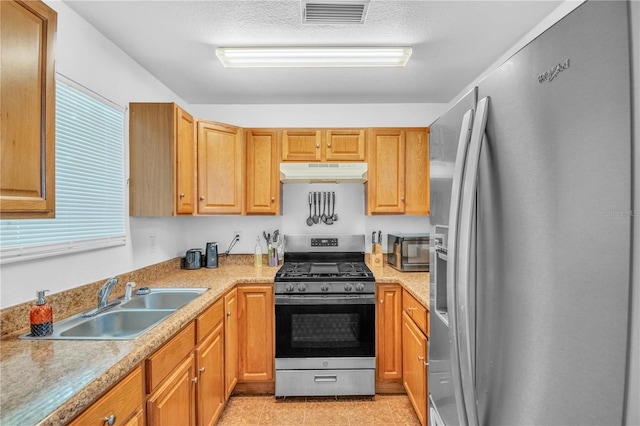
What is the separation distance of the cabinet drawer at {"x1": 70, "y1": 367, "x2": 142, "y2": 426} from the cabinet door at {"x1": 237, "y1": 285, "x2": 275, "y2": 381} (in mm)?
1359

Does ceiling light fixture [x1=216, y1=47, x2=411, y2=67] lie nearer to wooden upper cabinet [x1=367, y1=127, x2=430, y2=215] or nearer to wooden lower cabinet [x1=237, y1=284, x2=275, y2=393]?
wooden upper cabinet [x1=367, y1=127, x2=430, y2=215]

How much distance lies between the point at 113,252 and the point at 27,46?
143 cm

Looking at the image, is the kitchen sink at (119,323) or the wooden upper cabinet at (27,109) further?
the kitchen sink at (119,323)

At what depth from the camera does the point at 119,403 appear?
1.15 m

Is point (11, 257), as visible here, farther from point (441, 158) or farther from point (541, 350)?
point (541, 350)

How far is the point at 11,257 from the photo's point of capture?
56.5 inches

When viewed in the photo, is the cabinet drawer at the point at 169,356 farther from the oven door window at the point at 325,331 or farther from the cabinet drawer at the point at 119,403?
the oven door window at the point at 325,331

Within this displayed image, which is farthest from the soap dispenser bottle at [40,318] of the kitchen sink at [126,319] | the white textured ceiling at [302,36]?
the white textured ceiling at [302,36]

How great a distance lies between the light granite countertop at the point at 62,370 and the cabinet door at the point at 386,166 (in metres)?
1.91

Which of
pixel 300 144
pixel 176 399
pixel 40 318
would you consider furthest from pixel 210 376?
pixel 300 144

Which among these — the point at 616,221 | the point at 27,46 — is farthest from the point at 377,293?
the point at 27,46

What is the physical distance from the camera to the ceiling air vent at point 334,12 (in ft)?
5.52

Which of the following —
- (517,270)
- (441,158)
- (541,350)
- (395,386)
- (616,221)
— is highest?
(441,158)

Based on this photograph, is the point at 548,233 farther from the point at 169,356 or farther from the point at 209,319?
the point at 209,319
